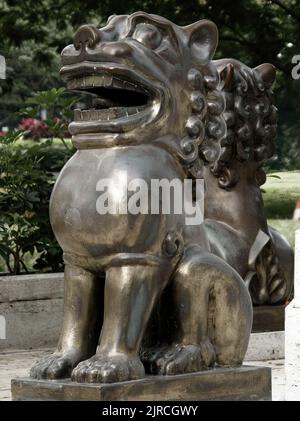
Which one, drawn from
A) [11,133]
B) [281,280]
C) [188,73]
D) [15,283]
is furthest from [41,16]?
[188,73]

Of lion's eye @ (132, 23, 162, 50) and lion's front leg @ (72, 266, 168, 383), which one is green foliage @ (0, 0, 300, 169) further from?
lion's front leg @ (72, 266, 168, 383)

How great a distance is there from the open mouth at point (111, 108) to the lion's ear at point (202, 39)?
0.32m

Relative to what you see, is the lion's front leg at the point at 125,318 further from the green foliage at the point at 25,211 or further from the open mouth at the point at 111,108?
the green foliage at the point at 25,211

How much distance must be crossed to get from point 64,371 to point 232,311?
2.48 ft

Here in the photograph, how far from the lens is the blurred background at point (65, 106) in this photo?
957 cm

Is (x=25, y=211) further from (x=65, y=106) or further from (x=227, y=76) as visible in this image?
(x=227, y=76)

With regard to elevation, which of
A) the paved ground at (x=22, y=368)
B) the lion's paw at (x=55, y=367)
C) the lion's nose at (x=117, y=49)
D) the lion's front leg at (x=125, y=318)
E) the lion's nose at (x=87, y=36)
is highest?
the lion's nose at (x=87, y=36)

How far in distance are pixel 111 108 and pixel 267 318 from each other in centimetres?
385

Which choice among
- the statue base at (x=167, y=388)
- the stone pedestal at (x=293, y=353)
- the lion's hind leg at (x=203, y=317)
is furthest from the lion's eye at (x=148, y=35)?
the stone pedestal at (x=293, y=353)

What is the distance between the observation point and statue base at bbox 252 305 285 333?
8102 millimetres

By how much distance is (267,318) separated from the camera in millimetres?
8133

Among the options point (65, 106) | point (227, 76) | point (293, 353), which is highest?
point (227, 76)

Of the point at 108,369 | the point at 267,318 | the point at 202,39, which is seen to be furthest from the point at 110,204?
the point at 267,318

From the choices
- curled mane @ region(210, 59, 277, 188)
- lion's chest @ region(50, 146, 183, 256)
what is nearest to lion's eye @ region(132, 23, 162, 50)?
lion's chest @ region(50, 146, 183, 256)
